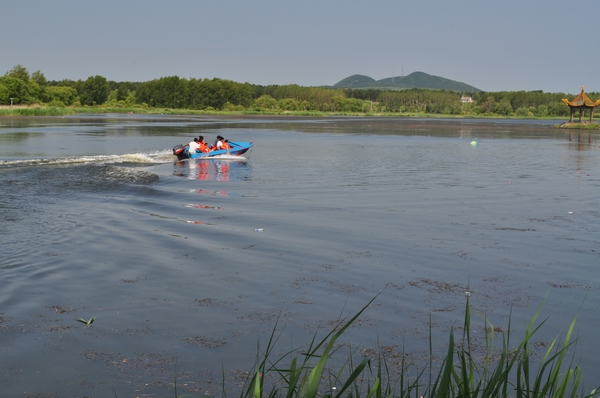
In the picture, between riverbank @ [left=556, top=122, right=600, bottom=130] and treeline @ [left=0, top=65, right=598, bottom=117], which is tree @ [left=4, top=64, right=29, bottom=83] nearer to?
treeline @ [left=0, top=65, right=598, bottom=117]

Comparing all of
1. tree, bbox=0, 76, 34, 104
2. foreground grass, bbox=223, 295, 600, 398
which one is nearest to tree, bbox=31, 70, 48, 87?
A: tree, bbox=0, 76, 34, 104

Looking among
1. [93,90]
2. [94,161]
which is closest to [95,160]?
[94,161]

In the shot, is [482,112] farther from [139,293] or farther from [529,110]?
[139,293]

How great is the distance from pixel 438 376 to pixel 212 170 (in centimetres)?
2135

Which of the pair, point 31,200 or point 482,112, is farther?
point 482,112

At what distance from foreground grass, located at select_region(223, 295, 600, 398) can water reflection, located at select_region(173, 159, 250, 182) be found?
1606cm

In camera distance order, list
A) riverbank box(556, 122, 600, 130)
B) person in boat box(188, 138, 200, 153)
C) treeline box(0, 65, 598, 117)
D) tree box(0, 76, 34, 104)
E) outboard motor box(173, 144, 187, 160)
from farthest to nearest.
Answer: treeline box(0, 65, 598, 117), tree box(0, 76, 34, 104), riverbank box(556, 122, 600, 130), person in boat box(188, 138, 200, 153), outboard motor box(173, 144, 187, 160)

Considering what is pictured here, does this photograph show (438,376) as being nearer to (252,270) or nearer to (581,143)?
(252,270)

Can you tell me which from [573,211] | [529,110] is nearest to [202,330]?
[573,211]

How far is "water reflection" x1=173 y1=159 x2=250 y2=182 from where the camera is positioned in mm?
22500

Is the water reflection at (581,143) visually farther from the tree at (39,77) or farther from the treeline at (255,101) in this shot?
the tree at (39,77)

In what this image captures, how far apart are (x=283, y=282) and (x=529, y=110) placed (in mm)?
171387

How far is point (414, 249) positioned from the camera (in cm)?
1107

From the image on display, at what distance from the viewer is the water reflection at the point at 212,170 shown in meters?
22.5
